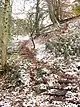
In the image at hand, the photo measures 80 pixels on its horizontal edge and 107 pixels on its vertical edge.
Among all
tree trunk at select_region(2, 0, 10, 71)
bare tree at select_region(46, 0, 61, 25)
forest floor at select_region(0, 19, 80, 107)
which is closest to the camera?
forest floor at select_region(0, 19, 80, 107)

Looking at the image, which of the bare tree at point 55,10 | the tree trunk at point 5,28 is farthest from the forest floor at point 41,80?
the bare tree at point 55,10

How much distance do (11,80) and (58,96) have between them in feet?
8.78

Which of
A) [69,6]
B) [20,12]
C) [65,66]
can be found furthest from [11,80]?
[20,12]

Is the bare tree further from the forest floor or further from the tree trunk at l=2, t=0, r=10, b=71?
the tree trunk at l=2, t=0, r=10, b=71

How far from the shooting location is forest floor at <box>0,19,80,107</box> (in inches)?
334

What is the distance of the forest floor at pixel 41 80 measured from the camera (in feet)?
27.8

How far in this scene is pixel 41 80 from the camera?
9945 mm

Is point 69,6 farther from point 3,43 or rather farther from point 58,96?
point 58,96

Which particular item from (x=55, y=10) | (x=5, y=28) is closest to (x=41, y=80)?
(x=5, y=28)

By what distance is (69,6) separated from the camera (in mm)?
19531

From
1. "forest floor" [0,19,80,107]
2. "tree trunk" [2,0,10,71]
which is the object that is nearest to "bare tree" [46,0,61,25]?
A: "forest floor" [0,19,80,107]

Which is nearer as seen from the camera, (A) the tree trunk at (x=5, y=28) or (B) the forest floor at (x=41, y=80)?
(B) the forest floor at (x=41, y=80)

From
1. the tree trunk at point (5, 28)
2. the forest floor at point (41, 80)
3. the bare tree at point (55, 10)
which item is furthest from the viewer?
the bare tree at point (55, 10)

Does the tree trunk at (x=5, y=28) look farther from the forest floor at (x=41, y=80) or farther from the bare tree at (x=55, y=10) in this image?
the bare tree at (x=55, y=10)
